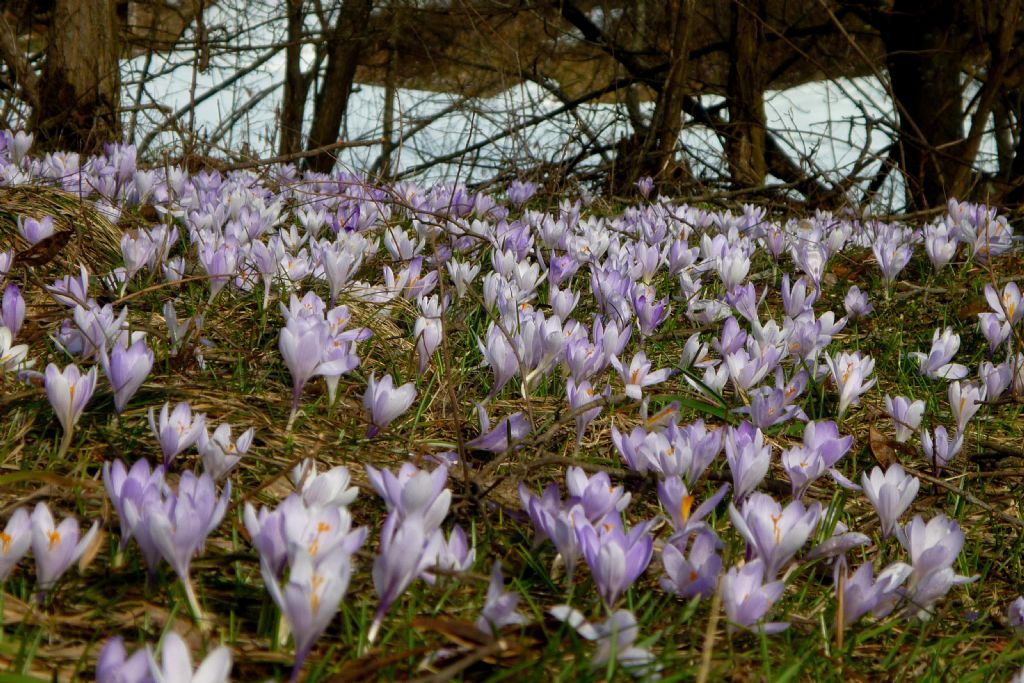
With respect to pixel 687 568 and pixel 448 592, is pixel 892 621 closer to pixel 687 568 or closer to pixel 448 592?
pixel 687 568

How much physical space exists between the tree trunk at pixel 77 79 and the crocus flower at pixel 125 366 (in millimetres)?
4679

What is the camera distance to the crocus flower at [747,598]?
3.98ft

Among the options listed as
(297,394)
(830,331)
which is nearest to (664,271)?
(830,331)

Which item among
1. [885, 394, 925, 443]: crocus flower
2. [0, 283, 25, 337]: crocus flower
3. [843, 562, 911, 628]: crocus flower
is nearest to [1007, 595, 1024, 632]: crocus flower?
[843, 562, 911, 628]: crocus flower

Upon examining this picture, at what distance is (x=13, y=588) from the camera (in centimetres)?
125

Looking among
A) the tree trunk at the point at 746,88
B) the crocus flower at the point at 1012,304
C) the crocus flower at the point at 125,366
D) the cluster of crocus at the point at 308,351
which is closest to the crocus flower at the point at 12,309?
the crocus flower at the point at 125,366

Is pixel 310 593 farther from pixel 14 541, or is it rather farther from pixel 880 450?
pixel 880 450

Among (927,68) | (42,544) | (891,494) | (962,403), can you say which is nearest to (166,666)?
(42,544)

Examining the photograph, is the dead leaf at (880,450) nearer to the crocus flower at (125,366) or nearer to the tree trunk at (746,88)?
the crocus flower at (125,366)

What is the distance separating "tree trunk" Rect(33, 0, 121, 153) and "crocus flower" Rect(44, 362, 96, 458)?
15.5 feet

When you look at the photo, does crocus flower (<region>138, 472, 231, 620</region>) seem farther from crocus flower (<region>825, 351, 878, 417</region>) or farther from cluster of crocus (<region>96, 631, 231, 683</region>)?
crocus flower (<region>825, 351, 878, 417</region>)

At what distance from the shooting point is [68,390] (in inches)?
61.5

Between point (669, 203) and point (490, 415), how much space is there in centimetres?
319

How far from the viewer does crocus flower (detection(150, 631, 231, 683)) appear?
2.77 feet
